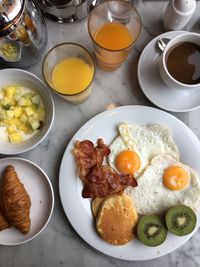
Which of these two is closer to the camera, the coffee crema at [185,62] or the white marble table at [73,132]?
the coffee crema at [185,62]

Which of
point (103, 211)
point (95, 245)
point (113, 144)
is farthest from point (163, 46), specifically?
point (95, 245)

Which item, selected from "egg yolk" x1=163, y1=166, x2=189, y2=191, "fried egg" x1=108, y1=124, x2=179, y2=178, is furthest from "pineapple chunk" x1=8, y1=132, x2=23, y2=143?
"egg yolk" x1=163, y1=166, x2=189, y2=191

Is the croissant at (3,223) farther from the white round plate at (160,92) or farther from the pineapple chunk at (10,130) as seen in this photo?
the white round plate at (160,92)

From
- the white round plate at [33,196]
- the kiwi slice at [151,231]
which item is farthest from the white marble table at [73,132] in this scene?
the kiwi slice at [151,231]

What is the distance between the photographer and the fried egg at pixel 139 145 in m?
1.28

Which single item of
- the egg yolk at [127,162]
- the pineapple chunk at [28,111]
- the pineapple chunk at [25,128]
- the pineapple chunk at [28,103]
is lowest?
the egg yolk at [127,162]

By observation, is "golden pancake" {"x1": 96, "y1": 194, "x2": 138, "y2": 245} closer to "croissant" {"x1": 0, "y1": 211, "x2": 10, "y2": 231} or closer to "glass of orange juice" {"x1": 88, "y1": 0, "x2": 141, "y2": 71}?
"croissant" {"x1": 0, "y1": 211, "x2": 10, "y2": 231}

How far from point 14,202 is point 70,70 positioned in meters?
0.55

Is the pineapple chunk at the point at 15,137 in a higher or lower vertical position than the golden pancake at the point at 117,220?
higher

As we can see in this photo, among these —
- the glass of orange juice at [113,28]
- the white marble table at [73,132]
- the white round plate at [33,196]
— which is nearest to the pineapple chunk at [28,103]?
the white marble table at [73,132]

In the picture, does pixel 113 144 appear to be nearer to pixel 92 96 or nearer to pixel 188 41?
pixel 92 96

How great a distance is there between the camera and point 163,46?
1305 mm

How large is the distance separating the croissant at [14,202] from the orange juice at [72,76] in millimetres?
370

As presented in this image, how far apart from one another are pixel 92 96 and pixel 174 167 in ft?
1.42
